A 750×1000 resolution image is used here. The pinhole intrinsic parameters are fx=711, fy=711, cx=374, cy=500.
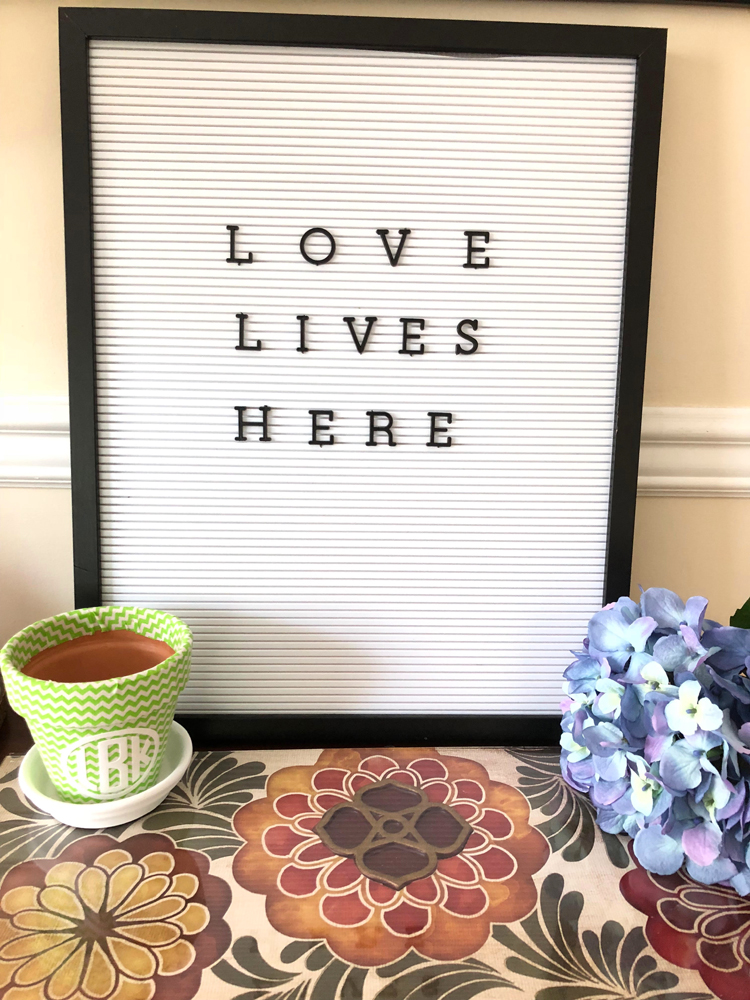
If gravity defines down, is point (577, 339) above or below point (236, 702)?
above

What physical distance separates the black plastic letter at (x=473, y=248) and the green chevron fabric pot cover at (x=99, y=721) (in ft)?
1.38

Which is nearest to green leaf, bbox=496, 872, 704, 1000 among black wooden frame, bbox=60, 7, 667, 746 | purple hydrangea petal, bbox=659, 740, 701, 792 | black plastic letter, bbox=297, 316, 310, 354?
purple hydrangea petal, bbox=659, 740, 701, 792

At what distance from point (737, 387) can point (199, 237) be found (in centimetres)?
57

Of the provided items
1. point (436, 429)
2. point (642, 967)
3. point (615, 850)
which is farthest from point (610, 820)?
point (436, 429)

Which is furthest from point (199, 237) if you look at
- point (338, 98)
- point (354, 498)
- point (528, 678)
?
point (528, 678)

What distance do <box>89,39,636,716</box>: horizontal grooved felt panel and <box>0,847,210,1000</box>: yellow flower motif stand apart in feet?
0.62

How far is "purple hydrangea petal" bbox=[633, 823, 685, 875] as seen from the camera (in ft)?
1.75

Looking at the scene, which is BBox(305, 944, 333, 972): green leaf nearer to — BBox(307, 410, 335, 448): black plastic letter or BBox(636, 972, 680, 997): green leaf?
BBox(636, 972, 680, 997): green leaf

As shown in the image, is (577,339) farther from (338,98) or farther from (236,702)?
(236,702)

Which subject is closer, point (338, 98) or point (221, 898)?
point (221, 898)

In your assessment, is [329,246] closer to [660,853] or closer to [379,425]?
[379,425]

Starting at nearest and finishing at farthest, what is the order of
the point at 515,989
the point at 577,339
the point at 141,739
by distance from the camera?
the point at 515,989 < the point at 141,739 < the point at 577,339

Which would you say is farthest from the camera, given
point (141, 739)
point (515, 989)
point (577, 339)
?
point (577, 339)

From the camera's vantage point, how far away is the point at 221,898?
51cm
